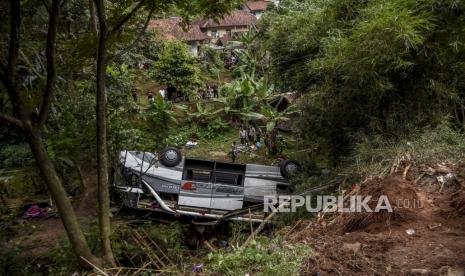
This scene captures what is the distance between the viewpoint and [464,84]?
25.3 ft

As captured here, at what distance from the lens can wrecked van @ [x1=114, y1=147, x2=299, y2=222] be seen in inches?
343

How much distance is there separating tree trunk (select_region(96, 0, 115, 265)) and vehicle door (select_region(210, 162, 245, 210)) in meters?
4.65

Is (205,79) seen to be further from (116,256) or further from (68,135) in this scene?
(116,256)

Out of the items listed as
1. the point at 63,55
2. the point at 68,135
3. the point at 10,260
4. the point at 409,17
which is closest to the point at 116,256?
the point at 10,260

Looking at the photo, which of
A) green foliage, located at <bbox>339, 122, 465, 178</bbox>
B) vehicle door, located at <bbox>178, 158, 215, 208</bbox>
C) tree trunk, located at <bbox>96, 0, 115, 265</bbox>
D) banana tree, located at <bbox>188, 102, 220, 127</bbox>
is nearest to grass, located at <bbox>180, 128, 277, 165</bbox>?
banana tree, located at <bbox>188, 102, 220, 127</bbox>

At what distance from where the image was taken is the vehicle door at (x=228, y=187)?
905 cm

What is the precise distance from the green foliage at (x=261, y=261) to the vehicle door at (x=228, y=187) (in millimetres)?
5000

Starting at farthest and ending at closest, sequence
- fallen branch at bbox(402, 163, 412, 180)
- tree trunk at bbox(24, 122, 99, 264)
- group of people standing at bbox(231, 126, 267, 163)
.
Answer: group of people standing at bbox(231, 126, 267, 163)
fallen branch at bbox(402, 163, 412, 180)
tree trunk at bbox(24, 122, 99, 264)

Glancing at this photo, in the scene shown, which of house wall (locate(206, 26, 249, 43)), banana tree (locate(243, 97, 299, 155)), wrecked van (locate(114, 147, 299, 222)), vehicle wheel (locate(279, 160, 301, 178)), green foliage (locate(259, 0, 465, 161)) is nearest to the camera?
green foliage (locate(259, 0, 465, 161))

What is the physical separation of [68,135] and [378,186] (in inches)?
192

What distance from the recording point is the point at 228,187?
9.13m

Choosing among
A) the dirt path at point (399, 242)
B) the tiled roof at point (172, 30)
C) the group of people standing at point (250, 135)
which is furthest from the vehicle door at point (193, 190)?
the tiled roof at point (172, 30)

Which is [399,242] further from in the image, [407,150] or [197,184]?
[197,184]

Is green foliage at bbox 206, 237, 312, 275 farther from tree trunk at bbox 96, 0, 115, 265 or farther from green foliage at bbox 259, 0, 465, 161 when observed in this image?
green foliage at bbox 259, 0, 465, 161
